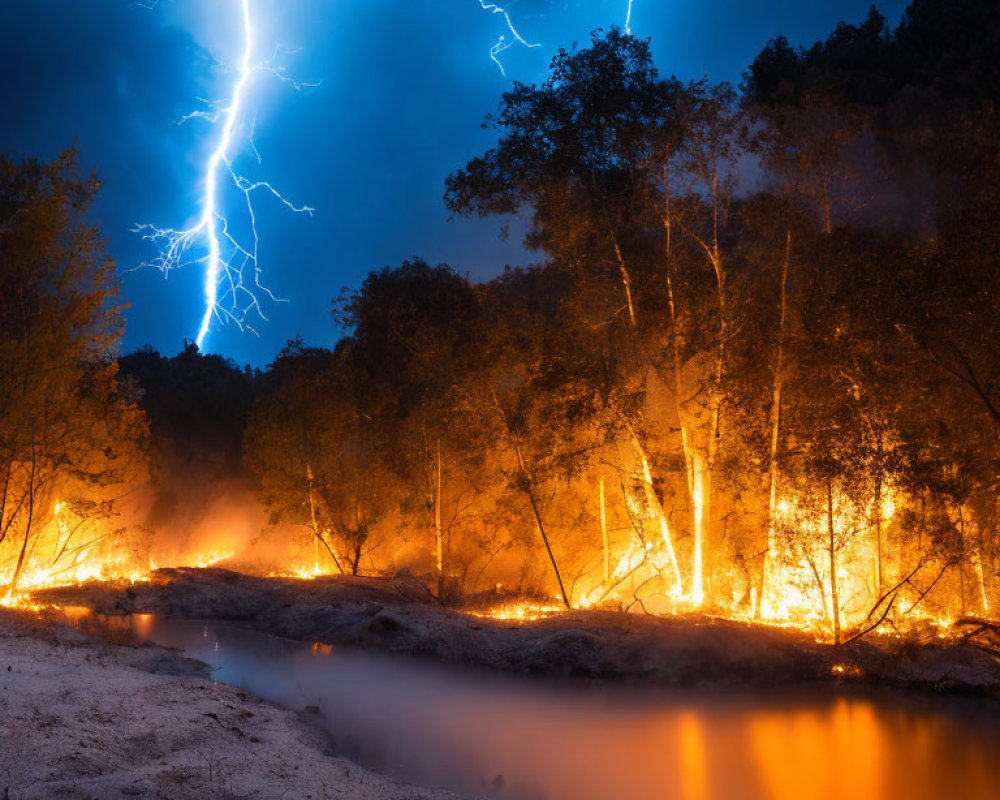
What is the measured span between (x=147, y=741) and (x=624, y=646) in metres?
8.06

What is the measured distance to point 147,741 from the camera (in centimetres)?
593

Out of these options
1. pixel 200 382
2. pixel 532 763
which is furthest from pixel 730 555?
pixel 200 382

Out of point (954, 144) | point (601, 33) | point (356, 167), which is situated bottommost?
point (954, 144)

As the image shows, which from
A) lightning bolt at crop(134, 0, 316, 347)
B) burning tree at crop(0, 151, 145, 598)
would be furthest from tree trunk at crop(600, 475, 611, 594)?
lightning bolt at crop(134, 0, 316, 347)

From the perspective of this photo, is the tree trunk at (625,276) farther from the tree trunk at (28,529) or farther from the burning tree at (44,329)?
the tree trunk at (28,529)

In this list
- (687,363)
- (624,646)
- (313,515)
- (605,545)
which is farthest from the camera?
(313,515)

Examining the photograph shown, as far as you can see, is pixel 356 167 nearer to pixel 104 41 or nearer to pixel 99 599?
pixel 104 41

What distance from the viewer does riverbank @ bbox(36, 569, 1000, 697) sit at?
437 inches

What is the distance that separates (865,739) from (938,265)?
6.39 meters

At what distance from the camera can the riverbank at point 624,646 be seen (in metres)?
11.1

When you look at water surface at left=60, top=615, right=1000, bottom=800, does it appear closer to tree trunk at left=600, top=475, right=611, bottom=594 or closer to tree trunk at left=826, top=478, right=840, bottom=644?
tree trunk at left=826, top=478, right=840, bottom=644

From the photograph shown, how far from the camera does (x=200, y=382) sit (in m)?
38.9

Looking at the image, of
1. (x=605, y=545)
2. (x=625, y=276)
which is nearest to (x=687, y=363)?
(x=625, y=276)

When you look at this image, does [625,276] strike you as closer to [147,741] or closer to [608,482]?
[608,482]
